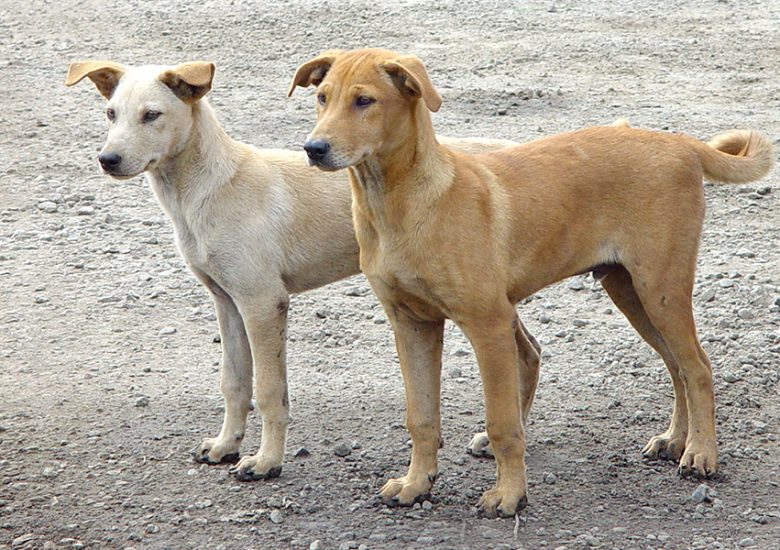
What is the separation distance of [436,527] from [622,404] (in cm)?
164

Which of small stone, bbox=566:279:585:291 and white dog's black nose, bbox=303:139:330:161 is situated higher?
white dog's black nose, bbox=303:139:330:161

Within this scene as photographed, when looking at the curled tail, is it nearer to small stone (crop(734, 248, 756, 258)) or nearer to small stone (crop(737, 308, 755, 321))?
small stone (crop(737, 308, 755, 321))

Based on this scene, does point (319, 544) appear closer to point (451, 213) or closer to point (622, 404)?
point (451, 213)

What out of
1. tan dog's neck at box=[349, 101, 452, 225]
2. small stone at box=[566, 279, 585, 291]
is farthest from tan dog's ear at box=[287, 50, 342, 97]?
small stone at box=[566, 279, 585, 291]

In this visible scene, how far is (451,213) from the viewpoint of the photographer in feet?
17.2

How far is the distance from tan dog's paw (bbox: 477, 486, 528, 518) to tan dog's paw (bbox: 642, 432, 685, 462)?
0.88 meters

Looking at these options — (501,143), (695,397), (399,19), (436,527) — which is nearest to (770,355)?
(695,397)

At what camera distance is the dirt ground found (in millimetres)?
5469

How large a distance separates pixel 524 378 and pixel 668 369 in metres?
0.68

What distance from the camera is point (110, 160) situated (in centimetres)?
562

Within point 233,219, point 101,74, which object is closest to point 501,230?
point 233,219

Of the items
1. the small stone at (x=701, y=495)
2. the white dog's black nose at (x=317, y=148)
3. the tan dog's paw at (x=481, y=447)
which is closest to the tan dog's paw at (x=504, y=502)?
the tan dog's paw at (x=481, y=447)

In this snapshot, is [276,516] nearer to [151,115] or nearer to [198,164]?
[198,164]

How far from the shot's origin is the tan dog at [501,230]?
509 cm
